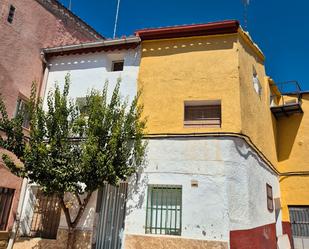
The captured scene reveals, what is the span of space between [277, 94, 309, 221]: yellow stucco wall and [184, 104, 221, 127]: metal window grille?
5762 millimetres

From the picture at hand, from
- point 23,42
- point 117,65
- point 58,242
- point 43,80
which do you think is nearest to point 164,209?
point 58,242

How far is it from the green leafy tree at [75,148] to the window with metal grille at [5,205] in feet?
7.29

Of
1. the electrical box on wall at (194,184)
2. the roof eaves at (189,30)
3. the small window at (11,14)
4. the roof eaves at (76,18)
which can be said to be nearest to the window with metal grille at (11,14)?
the small window at (11,14)

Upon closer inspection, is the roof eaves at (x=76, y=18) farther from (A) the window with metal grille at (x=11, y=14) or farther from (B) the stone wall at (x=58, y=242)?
(B) the stone wall at (x=58, y=242)

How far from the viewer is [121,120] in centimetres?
871

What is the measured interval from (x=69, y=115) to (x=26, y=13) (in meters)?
4.38

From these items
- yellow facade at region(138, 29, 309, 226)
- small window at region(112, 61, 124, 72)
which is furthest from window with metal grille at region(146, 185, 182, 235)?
small window at region(112, 61, 124, 72)

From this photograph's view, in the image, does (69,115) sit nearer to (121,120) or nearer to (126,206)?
(121,120)

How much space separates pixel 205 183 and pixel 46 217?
539 centimetres

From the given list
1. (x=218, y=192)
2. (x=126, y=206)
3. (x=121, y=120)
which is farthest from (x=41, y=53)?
(x=218, y=192)

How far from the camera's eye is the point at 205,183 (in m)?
8.61

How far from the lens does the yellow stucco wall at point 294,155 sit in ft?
42.3

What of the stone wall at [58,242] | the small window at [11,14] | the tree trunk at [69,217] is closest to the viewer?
the tree trunk at [69,217]

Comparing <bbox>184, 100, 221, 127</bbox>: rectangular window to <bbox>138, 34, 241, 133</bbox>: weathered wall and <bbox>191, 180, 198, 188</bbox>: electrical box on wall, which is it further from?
<bbox>191, 180, 198, 188</bbox>: electrical box on wall
